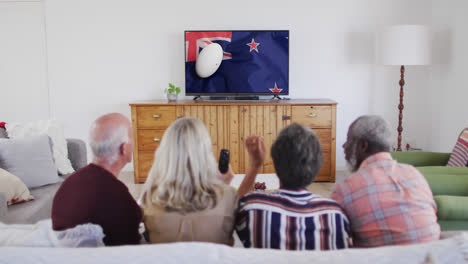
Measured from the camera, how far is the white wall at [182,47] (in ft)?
15.8

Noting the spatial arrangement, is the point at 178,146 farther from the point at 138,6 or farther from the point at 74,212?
the point at 138,6

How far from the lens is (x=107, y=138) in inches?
65.4

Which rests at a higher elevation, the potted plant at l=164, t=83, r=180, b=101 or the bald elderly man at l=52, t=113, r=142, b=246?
the potted plant at l=164, t=83, r=180, b=101

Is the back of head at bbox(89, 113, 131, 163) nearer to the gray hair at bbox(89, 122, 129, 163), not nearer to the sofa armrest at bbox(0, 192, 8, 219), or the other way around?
the gray hair at bbox(89, 122, 129, 163)

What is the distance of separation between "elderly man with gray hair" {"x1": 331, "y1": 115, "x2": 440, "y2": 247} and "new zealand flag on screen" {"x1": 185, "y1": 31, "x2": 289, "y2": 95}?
10.3 ft

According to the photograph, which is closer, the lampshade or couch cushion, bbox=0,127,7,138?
couch cushion, bbox=0,127,7,138

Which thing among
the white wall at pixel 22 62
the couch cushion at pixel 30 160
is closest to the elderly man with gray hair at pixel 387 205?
the couch cushion at pixel 30 160

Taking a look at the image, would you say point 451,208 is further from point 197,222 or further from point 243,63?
point 243,63

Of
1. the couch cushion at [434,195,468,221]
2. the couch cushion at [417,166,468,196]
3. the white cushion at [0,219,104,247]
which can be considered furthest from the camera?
the couch cushion at [417,166,468,196]

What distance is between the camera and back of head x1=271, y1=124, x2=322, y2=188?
1466 millimetres

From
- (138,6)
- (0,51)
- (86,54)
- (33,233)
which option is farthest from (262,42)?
(33,233)

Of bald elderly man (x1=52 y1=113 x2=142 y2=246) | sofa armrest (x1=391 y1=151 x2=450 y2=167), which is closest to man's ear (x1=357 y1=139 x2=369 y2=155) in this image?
bald elderly man (x1=52 y1=113 x2=142 y2=246)

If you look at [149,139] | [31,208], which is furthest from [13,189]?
[149,139]

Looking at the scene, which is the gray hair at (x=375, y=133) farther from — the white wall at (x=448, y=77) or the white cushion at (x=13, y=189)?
the white wall at (x=448, y=77)
